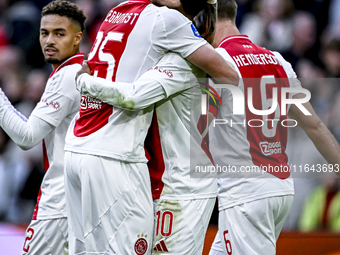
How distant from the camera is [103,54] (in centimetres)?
250

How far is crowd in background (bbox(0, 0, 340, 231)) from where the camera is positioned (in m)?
4.92

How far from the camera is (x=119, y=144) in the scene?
2.36 meters

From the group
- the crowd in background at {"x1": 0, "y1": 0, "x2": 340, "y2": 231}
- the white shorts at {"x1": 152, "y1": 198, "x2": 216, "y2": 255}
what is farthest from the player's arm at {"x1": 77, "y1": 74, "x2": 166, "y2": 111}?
the crowd in background at {"x1": 0, "y1": 0, "x2": 340, "y2": 231}

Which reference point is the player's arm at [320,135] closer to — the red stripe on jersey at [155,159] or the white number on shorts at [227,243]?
the white number on shorts at [227,243]

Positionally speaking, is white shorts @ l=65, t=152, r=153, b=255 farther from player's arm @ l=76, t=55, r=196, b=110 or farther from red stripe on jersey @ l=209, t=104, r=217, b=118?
red stripe on jersey @ l=209, t=104, r=217, b=118

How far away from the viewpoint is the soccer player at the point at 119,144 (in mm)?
2354

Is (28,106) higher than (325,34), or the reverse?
(325,34)

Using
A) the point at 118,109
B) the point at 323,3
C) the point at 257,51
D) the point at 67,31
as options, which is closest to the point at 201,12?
the point at 257,51

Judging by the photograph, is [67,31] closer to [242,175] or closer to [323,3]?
[242,175]

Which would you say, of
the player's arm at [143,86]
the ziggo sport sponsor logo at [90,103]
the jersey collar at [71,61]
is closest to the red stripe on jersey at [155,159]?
the player's arm at [143,86]

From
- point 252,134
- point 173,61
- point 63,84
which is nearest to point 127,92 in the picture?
point 173,61

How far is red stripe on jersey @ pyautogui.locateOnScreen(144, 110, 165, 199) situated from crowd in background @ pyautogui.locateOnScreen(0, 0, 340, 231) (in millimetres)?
2554

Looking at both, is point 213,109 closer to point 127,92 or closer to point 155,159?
point 155,159

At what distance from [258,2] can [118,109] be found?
5.20 metres
